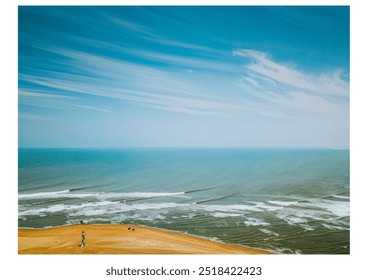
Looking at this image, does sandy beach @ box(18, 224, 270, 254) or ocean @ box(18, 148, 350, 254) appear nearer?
sandy beach @ box(18, 224, 270, 254)

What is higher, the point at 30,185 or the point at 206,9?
the point at 206,9

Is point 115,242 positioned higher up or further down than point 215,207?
further down

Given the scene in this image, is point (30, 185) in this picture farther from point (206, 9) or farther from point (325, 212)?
point (325, 212)

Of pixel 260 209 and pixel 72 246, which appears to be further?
pixel 260 209

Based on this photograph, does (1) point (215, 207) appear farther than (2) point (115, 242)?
Yes

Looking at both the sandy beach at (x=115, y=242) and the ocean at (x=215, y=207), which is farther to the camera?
the ocean at (x=215, y=207)

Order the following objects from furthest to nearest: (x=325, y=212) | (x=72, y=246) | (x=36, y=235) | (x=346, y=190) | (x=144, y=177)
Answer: (x=144, y=177) < (x=346, y=190) < (x=325, y=212) < (x=36, y=235) < (x=72, y=246)

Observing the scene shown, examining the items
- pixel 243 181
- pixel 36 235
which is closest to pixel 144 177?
pixel 243 181

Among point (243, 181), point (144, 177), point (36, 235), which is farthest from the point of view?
point (144, 177)
